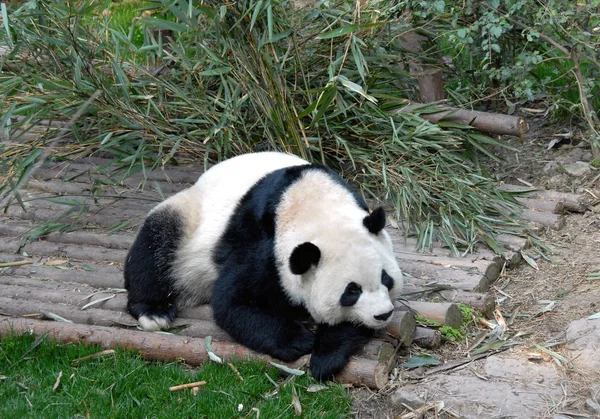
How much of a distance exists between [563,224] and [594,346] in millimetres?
1574

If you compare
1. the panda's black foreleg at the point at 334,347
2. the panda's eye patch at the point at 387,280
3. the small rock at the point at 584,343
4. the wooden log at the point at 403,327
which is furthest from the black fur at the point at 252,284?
the small rock at the point at 584,343

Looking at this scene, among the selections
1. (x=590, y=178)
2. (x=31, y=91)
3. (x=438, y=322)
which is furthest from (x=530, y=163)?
(x=31, y=91)

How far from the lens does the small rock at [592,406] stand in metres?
3.07

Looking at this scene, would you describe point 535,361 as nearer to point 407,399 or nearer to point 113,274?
point 407,399

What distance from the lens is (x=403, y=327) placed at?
3.52m

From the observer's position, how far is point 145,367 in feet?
11.9

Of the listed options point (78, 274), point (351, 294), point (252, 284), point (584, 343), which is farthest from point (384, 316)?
point (78, 274)

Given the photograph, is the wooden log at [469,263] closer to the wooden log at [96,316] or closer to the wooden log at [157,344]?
the wooden log at [157,344]

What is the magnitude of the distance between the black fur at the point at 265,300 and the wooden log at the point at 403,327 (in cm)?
14

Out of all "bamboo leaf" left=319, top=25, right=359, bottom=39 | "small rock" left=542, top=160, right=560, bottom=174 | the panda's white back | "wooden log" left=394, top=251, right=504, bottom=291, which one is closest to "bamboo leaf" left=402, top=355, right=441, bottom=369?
"wooden log" left=394, top=251, right=504, bottom=291

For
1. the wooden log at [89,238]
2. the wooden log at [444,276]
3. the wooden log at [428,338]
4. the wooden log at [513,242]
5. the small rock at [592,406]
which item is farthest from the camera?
the wooden log at [89,238]

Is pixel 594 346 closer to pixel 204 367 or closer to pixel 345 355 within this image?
pixel 345 355

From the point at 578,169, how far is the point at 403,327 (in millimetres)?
2420

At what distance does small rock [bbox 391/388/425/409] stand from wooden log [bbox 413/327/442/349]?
14.0 inches
